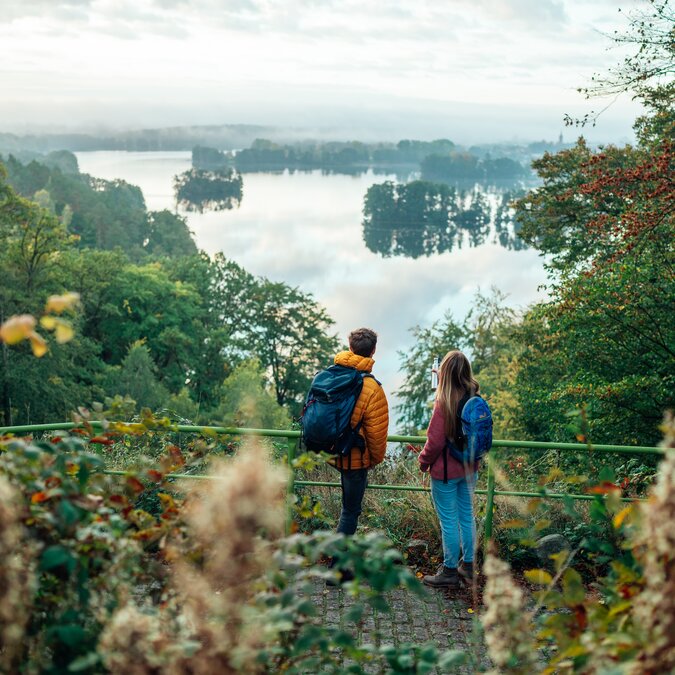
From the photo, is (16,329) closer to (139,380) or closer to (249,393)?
(249,393)

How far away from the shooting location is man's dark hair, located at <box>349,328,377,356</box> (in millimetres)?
4980

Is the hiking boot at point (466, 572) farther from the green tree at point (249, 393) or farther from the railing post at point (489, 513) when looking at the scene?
the green tree at point (249, 393)

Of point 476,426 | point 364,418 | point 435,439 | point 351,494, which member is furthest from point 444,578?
point 364,418

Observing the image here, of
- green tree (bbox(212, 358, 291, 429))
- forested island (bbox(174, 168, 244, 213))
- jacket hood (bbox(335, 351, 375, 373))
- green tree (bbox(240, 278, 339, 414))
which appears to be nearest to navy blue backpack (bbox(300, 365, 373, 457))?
jacket hood (bbox(335, 351, 375, 373))

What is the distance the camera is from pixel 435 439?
5051mm

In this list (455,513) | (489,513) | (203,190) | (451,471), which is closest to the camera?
(451,471)

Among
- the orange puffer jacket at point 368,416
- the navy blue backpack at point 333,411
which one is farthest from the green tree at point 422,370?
the navy blue backpack at point 333,411

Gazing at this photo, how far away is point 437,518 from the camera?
581 cm

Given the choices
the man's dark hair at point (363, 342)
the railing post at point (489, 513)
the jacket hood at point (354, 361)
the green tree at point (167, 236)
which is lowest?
the green tree at point (167, 236)

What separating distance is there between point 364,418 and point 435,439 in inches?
18.3

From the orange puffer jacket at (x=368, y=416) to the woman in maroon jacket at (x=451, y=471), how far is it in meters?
0.29

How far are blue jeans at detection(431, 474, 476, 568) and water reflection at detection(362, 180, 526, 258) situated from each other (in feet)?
402

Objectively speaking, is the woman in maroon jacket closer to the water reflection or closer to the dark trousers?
the dark trousers

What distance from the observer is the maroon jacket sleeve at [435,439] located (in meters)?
5.04
